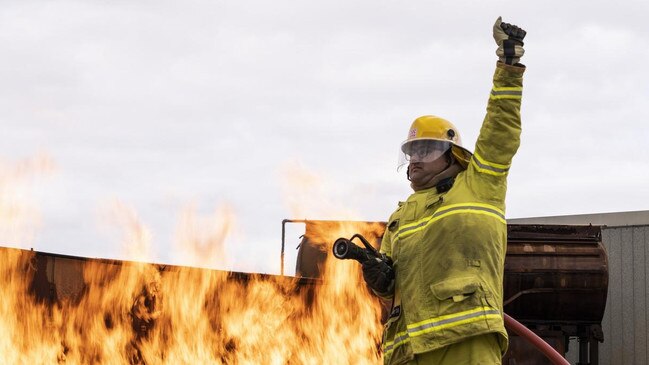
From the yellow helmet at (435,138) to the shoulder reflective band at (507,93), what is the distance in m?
0.44

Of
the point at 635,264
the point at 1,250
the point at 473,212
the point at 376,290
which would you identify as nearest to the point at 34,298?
the point at 1,250

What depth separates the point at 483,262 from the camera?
3996 millimetres

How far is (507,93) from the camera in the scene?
13.2 ft

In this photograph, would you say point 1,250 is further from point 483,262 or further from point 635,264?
point 635,264

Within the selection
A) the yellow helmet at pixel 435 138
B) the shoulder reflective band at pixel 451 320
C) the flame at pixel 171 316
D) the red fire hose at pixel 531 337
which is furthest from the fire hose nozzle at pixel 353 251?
the flame at pixel 171 316

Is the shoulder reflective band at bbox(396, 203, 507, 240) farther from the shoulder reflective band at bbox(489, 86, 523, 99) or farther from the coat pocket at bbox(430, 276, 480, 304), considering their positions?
the shoulder reflective band at bbox(489, 86, 523, 99)

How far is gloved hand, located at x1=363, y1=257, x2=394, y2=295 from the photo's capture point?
4216 mm

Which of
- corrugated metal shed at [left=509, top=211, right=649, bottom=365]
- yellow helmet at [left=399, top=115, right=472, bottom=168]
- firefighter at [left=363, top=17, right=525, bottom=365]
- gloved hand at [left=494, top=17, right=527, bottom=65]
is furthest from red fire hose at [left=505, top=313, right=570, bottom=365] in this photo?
corrugated metal shed at [left=509, top=211, right=649, bottom=365]

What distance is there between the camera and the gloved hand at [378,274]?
4.22 meters

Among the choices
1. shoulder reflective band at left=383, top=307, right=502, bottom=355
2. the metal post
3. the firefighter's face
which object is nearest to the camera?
shoulder reflective band at left=383, top=307, right=502, bottom=355

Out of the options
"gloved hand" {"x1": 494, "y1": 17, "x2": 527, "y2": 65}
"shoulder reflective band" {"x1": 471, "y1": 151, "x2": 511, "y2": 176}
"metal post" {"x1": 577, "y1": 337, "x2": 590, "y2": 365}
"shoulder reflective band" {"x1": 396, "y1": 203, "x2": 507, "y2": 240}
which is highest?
"gloved hand" {"x1": 494, "y1": 17, "x2": 527, "y2": 65}

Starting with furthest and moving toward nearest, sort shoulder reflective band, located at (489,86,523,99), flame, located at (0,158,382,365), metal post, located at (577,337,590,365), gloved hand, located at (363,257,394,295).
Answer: metal post, located at (577,337,590,365)
flame, located at (0,158,382,365)
gloved hand, located at (363,257,394,295)
shoulder reflective band, located at (489,86,523,99)

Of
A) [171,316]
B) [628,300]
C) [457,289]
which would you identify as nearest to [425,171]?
[457,289]

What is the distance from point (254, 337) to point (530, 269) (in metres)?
3.79
